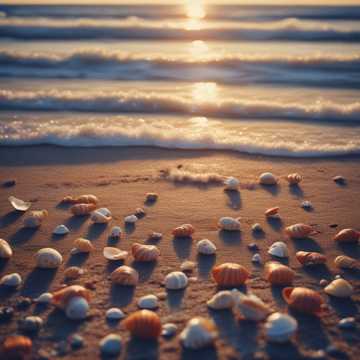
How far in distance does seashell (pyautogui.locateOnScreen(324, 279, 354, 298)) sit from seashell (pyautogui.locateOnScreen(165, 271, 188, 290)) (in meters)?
0.81

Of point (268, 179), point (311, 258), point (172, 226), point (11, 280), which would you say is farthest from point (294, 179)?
point (11, 280)

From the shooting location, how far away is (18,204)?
14.3ft

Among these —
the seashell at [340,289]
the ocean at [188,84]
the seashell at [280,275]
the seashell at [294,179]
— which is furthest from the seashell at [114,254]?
the ocean at [188,84]

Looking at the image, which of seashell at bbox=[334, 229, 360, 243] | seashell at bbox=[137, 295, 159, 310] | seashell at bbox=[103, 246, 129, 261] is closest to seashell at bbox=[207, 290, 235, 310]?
seashell at bbox=[137, 295, 159, 310]

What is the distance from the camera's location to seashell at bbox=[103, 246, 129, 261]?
352 cm

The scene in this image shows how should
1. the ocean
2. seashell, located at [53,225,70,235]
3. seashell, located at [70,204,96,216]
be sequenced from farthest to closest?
the ocean, seashell, located at [70,204,96,216], seashell, located at [53,225,70,235]

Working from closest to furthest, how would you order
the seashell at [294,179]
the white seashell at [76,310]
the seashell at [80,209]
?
the white seashell at [76,310] → the seashell at [80,209] → the seashell at [294,179]

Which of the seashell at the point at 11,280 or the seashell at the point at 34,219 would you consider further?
the seashell at the point at 34,219

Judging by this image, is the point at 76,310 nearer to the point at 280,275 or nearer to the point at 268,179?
the point at 280,275

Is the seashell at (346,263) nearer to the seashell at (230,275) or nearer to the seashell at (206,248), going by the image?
the seashell at (230,275)

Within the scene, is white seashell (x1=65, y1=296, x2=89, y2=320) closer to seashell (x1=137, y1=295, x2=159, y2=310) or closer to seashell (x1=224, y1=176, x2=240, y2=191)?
seashell (x1=137, y1=295, x2=159, y2=310)

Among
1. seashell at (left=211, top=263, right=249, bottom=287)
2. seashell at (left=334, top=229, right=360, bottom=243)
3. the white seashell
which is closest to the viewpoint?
the white seashell

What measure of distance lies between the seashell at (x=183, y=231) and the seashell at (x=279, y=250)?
0.57 m

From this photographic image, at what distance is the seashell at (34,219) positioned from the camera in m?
4.01
